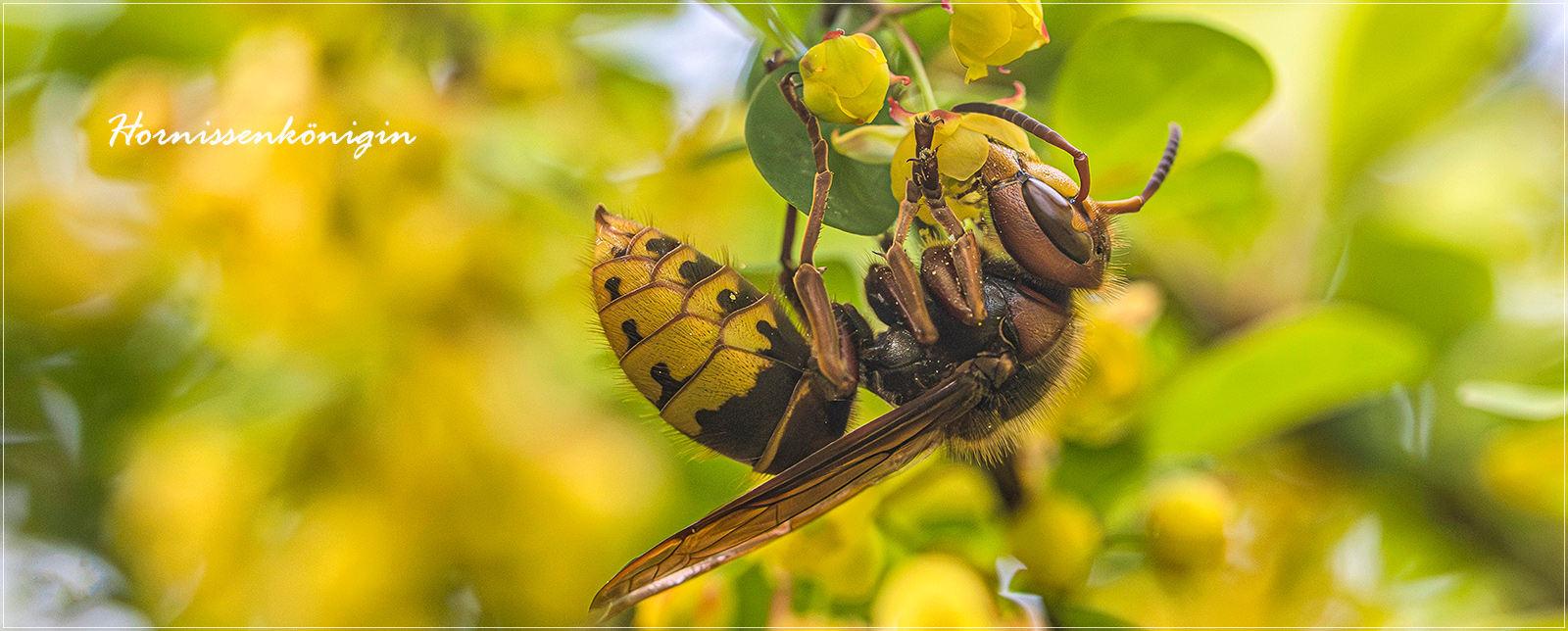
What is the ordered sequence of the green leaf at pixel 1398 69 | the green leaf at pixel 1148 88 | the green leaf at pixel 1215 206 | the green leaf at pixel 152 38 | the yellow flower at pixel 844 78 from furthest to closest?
the green leaf at pixel 152 38
the green leaf at pixel 1398 69
the green leaf at pixel 1215 206
the green leaf at pixel 1148 88
the yellow flower at pixel 844 78

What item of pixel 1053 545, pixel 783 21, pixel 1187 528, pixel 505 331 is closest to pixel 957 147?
pixel 783 21

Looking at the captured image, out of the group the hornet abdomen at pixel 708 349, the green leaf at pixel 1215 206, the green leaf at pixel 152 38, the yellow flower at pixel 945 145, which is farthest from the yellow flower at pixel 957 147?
the green leaf at pixel 152 38

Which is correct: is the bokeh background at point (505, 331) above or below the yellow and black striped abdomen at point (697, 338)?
below

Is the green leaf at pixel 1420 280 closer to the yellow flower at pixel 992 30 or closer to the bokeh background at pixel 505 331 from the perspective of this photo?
the bokeh background at pixel 505 331

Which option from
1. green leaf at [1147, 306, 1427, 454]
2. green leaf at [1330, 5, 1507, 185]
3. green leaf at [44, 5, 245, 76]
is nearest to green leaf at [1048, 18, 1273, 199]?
green leaf at [1147, 306, 1427, 454]

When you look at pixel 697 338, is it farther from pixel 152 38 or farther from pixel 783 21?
pixel 152 38

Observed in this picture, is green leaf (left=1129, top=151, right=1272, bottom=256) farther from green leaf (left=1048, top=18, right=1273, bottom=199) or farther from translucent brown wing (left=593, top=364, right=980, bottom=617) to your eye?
translucent brown wing (left=593, top=364, right=980, bottom=617)

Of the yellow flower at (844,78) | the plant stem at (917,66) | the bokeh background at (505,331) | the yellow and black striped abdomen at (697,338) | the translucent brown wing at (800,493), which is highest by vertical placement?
the yellow flower at (844,78)

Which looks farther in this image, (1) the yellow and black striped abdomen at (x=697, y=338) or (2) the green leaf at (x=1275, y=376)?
(2) the green leaf at (x=1275, y=376)

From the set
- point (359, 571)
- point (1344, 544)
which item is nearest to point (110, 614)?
point (359, 571)
